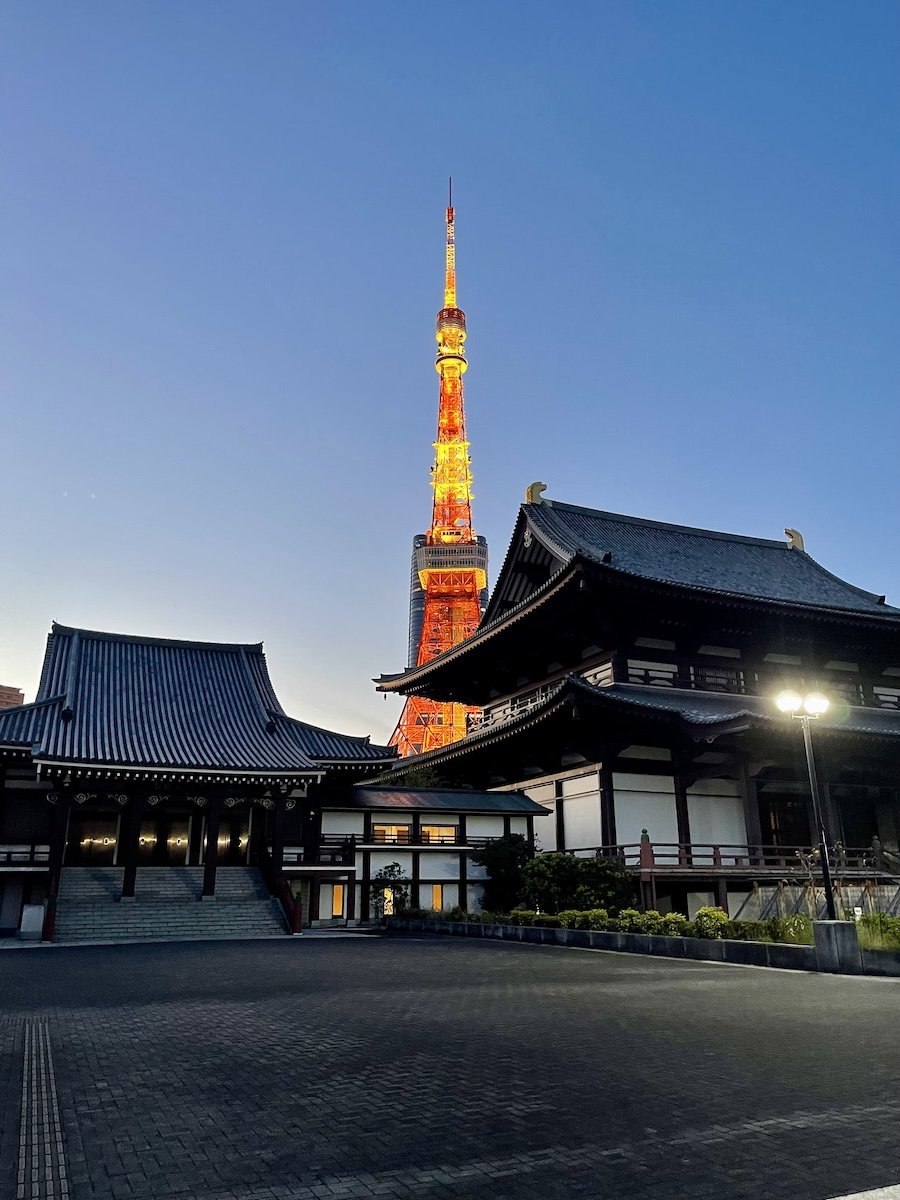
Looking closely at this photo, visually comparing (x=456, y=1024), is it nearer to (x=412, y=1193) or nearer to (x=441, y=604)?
(x=412, y=1193)

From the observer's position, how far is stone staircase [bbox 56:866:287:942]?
25.4 meters

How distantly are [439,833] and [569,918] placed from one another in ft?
33.4

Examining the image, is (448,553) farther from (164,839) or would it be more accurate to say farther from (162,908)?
(162,908)

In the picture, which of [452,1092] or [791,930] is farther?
[791,930]

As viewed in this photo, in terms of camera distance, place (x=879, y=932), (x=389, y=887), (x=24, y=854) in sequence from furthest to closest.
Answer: (x=389, y=887) → (x=24, y=854) → (x=879, y=932)

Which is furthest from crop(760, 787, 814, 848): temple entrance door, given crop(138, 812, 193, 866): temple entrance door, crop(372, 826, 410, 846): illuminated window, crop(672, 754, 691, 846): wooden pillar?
crop(138, 812, 193, 866): temple entrance door

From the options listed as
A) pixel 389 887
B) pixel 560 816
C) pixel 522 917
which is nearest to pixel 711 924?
pixel 522 917

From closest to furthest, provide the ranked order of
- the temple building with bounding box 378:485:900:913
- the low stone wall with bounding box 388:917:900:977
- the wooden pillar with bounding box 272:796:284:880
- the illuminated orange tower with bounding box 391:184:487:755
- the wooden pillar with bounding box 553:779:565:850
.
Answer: the low stone wall with bounding box 388:917:900:977 → the temple building with bounding box 378:485:900:913 → the wooden pillar with bounding box 272:796:284:880 → the wooden pillar with bounding box 553:779:565:850 → the illuminated orange tower with bounding box 391:184:487:755

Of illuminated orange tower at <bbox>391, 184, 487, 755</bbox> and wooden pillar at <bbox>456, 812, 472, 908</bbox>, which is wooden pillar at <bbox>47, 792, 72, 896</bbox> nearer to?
wooden pillar at <bbox>456, 812, 472, 908</bbox>

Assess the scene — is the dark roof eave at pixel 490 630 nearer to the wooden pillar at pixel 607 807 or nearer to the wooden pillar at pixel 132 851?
the wooden pillar at pixel 607 807

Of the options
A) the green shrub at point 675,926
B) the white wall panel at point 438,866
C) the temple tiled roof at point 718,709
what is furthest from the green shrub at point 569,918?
the white wall panel at point 438,866

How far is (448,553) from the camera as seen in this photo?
277 ft

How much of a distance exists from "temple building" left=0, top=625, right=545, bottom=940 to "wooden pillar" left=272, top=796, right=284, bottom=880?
7 cm

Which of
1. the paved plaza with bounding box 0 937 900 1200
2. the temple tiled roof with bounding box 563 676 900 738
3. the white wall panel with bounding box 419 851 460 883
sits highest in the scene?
the temple tiled roof with bounding box 563 676 900 738
